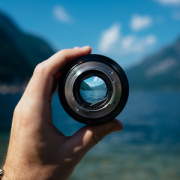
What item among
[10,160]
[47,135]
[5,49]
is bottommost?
[10,160]

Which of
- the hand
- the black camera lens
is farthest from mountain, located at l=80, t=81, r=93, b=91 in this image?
the hand

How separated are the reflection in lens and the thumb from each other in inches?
12.1

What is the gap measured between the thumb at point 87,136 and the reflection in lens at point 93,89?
31 centimetres

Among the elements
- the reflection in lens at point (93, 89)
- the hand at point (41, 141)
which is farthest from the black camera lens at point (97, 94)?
the hand at point (41, 141)

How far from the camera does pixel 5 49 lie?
126 m

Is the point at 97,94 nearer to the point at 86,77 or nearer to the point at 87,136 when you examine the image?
the point at 86,77

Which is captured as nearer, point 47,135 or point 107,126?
point 47,135

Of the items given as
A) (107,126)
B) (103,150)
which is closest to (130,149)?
(103,150)

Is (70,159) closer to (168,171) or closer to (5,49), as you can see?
(168,171)

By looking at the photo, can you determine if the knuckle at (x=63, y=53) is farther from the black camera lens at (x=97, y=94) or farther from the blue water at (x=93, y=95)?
the blue water at (x=93, y=95)

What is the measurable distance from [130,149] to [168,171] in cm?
713

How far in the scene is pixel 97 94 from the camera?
2.03m

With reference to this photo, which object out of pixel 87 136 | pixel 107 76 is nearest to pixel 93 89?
pixel 107 76

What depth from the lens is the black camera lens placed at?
2.06m
